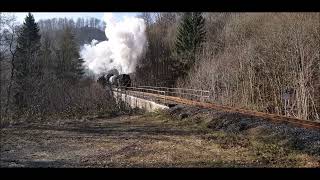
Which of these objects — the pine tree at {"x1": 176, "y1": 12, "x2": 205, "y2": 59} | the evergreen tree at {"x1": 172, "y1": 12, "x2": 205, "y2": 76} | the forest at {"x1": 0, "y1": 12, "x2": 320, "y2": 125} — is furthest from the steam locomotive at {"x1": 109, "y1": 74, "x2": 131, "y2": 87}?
the pine tree at {"x1": 176, "y1": 12, "x2": 205, "y2": 59}

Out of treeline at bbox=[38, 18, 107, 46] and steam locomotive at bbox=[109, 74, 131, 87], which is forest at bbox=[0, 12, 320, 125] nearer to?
steam locomotive at bbox=[109, 74, 131, 87]

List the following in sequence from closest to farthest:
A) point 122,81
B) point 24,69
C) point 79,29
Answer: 1. point 24,69
2. point 122,81
3. point 79,29

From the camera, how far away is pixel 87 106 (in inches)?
1154

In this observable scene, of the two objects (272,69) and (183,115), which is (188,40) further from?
(183,115)

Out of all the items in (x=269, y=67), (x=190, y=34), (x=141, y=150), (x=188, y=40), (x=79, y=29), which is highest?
(x=79, y=29)

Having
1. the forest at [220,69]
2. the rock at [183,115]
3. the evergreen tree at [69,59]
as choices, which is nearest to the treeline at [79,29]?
the evergreen tree at [69,59]

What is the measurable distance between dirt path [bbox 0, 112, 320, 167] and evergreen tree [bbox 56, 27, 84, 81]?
4293 cm

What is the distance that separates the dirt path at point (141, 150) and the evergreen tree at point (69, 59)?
42930 mm

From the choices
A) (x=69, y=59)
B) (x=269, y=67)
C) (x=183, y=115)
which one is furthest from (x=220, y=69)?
(x=69, y=59)

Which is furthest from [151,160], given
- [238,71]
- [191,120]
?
[238,71]

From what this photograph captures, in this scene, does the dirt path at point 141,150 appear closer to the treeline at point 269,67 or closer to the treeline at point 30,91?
the treeline at point 269,67

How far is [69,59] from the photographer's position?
62.4 metres

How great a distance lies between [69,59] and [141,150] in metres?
52.5
